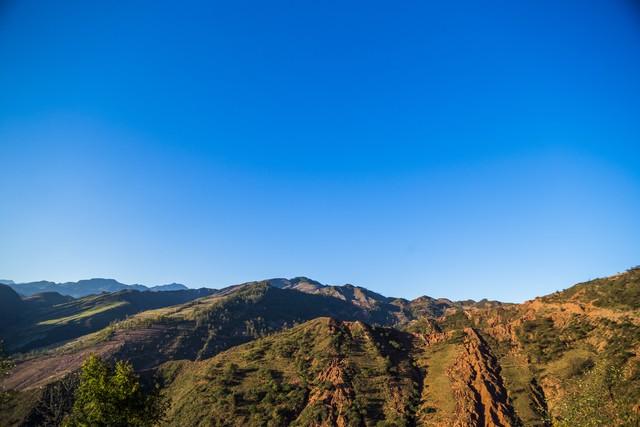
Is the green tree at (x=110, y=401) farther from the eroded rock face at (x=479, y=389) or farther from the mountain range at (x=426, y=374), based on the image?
the eroded rock face at (x=479, y=389)

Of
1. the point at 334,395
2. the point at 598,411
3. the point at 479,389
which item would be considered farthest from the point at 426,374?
the point at 598,411

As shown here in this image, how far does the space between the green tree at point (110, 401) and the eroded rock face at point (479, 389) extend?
5657cm

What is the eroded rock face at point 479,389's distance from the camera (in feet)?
231

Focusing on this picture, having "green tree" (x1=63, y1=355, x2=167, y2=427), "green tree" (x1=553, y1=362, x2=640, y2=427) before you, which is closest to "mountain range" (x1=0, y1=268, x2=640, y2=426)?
"green tree" (x1=553, y1=362, x2=640, y2=427)

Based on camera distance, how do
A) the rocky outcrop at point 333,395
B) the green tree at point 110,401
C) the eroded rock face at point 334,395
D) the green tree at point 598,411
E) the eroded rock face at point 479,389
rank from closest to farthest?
1. the green tree at point 598,411
2. the green tree at point 110,401
3. the eroded rock face at point 479,389
4. the rocky outcrop at point 333,395
5. the eroded rock face at point 334,395

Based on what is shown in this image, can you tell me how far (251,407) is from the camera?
82.9 metres

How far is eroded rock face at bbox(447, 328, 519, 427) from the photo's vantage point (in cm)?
7038

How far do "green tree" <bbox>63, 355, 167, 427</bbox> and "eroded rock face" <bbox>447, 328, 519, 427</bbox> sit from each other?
Answer: 5657 centimetres

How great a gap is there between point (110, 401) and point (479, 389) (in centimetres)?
7060

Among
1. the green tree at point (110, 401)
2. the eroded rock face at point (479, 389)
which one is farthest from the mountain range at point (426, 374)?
the green tree at point (110, 401)

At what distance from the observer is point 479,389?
7862cm

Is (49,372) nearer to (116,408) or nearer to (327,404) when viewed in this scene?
(327,404)

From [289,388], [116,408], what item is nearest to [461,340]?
[289,388]

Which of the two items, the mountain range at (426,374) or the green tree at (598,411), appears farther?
the mountain range at (426,374)
